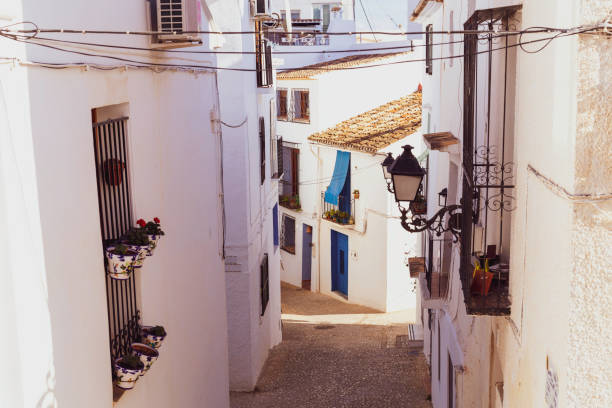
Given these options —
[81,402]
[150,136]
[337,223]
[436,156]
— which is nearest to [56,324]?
[81,402]

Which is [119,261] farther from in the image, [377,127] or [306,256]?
[306,256]

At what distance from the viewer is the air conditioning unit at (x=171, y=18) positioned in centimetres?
711

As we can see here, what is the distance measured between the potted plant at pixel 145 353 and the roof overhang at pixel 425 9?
333 inches

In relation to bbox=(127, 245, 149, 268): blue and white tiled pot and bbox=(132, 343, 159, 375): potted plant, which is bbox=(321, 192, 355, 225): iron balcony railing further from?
bbox=(127, 245, 149, 268): blue and white tiled pot

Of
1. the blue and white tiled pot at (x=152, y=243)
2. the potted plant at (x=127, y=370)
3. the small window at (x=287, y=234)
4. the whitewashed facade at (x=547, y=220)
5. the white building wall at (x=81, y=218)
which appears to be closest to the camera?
the whitewashed facade at (x=547, y=220)

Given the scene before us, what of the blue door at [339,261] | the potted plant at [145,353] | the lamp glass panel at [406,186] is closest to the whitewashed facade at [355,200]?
the blue door at [339,261]

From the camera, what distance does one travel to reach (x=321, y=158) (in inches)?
977

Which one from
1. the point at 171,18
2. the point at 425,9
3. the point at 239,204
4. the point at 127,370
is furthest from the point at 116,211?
the point at 425,9

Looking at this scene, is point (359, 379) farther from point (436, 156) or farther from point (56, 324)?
point (56, 324)

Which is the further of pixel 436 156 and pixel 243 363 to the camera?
pixel 243 363

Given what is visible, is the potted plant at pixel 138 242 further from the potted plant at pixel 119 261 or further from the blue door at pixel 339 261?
the blue door at pixel 339 261

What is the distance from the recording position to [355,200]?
76.7 feet

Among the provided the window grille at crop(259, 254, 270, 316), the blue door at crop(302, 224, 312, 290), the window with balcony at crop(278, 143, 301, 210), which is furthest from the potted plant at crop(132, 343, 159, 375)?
the window with balcony at crop(278, 143, 301, 210)

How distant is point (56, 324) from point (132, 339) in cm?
183
